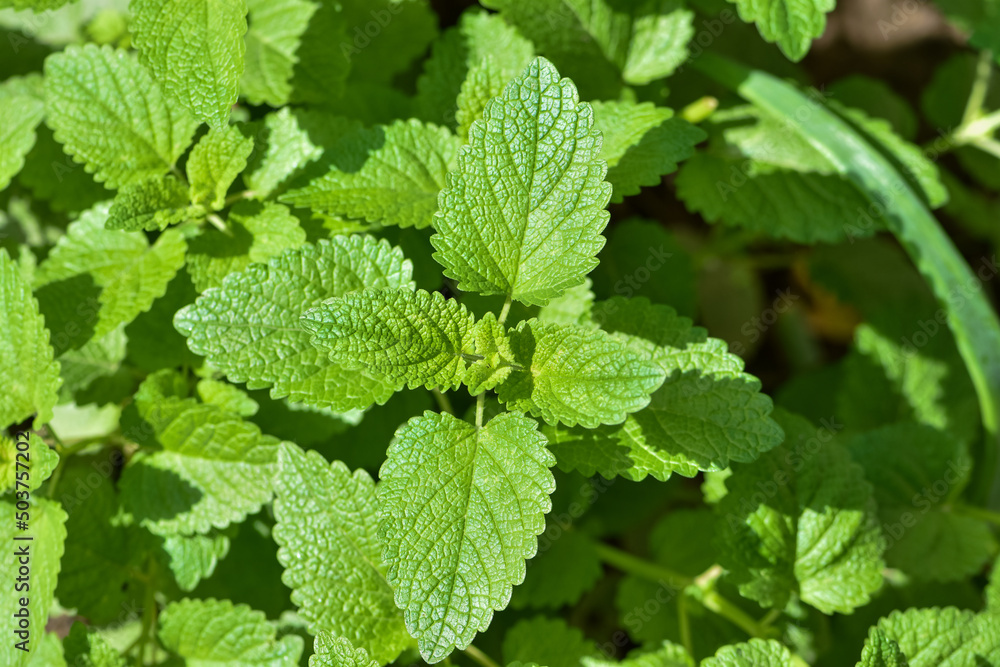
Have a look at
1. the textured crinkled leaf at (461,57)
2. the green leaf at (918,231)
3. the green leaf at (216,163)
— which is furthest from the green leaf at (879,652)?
the green leaf at (216,163)

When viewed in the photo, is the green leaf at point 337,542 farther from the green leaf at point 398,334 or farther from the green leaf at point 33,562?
the green leaf at point 33,562

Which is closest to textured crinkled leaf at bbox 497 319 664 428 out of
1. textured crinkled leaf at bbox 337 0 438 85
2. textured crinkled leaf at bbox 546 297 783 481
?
textured crinkled leaf at bbox 546 297 783 481

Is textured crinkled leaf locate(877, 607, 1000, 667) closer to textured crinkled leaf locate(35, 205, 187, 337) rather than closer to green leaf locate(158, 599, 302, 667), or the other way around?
green leaf locate(158, 599, 302, 667)

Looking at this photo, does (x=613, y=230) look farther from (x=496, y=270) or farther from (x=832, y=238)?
(x=496, y=270)

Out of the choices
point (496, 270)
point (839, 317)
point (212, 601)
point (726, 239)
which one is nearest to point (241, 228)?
point (496, 270)

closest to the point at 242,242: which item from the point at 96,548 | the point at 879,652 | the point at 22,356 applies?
the point at 22,356

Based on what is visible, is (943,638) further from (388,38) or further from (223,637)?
(388,38)
